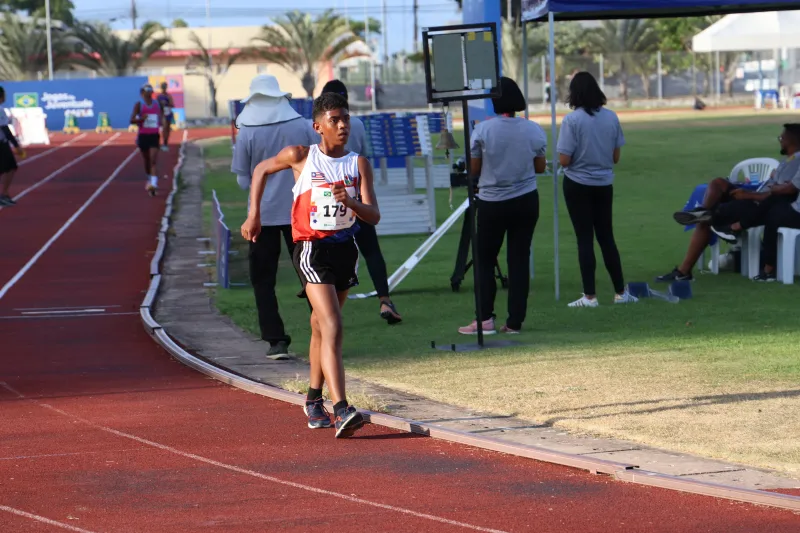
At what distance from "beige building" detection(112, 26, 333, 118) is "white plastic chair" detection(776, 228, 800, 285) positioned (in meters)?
60.6

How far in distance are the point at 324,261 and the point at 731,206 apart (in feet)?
22.4

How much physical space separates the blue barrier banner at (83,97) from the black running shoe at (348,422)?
56920 mm

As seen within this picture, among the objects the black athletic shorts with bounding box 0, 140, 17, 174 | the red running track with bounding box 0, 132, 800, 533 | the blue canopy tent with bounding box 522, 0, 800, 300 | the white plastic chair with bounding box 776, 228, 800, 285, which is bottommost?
the red running track with bounding box 0, 132, 800, 533

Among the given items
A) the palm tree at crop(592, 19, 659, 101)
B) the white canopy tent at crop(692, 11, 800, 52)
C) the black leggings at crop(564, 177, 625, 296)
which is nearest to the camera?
the black leggings at crop(564, 177, 625, 296)

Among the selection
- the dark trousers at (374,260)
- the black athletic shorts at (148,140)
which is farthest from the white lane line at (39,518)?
the black athletic shorts at (148,140)

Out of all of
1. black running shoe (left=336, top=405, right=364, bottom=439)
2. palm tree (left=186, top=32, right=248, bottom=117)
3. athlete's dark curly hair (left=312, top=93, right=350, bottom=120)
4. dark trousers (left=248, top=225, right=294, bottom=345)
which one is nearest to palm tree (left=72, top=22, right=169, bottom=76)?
palm tree (left=186, top=32, right=248, bottom=117)

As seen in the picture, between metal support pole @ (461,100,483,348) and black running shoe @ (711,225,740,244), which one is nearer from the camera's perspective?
metal support pole @ (461,100,483,348)

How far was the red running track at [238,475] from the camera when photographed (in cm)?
560

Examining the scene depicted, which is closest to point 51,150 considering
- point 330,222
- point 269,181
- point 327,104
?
point 269,181

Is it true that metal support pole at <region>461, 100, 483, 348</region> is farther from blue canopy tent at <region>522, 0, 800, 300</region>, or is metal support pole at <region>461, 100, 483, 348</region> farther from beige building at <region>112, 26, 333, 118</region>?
beige building at <region>112, 26, 333, 118</region>

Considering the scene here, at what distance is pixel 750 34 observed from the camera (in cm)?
2778

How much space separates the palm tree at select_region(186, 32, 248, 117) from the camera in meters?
72.4

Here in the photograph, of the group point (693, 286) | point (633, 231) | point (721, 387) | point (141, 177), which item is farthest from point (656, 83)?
point (721, 387)

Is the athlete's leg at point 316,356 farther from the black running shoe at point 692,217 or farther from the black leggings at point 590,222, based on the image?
the black running shoe at point 692,217
